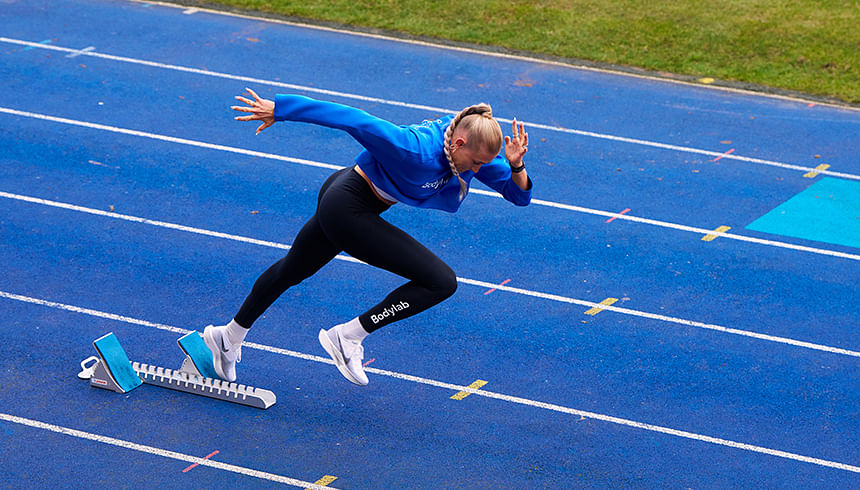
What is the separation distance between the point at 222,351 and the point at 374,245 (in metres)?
1.42

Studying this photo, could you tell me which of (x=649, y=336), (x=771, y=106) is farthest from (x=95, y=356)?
(x=771, y=106)

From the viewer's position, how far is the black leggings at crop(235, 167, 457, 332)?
506 cm

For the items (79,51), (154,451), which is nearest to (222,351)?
(154,451)

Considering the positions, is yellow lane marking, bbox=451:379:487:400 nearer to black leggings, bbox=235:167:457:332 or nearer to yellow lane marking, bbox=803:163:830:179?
black leggings, bbox=235:167:457:332

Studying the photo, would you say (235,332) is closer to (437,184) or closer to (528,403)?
(437,184)

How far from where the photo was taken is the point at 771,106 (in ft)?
39.1

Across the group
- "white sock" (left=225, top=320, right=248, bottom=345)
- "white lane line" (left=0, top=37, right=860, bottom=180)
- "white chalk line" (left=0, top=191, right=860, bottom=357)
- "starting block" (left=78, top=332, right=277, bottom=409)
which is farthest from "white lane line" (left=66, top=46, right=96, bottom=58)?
"white sock" (left=225, top=320, right=248, bottom=345)

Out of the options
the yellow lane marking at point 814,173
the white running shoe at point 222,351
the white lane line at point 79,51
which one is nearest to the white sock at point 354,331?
the white running shoe at point 222,351

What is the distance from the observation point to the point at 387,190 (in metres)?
5.12

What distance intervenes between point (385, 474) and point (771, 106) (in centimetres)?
867

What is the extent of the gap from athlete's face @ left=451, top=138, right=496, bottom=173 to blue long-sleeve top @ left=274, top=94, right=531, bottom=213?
0.08 meters

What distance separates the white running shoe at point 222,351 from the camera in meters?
5.77

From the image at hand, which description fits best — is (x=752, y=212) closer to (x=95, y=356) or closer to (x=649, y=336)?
(x=649, y=336)

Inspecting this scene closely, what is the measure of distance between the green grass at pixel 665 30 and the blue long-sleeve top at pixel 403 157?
8602 mm
